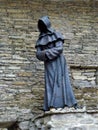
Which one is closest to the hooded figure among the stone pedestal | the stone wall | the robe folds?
the robe folds

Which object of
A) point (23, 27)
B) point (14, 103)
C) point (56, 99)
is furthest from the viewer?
point (23, 27)

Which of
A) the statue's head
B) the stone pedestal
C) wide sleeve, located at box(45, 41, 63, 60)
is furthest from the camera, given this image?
the statue's head

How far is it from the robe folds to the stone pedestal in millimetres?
151

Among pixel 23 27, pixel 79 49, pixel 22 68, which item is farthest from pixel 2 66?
pixel 79 49

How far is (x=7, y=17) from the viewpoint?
6617 millimetres

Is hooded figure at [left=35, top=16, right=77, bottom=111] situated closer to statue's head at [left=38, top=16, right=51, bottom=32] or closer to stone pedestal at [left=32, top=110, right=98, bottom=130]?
statue's head at [left=38, top=16, right=51, bottom=32]

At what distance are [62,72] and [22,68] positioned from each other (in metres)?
0.83

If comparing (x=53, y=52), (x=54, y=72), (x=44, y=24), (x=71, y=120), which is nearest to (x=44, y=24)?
(x=44, y=24)

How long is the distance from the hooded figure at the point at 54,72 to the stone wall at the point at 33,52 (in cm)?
58

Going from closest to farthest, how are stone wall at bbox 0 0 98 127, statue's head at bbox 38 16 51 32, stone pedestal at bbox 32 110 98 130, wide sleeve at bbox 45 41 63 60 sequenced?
stone pedestal at bbox 32 110 98 130
wide sleeve at bbox 45 41 63 60
statue's head at bbox 38 16 51 32
stone wall at bbox 0 0 98 127

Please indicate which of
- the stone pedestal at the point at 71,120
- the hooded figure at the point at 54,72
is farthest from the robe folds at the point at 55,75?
the stone pedestal at the point at 71,120

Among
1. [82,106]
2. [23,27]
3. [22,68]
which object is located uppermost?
[23,27]

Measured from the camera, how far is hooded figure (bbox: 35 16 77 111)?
18.4 feet

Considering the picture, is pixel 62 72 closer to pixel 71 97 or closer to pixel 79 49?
pixel 71 97
